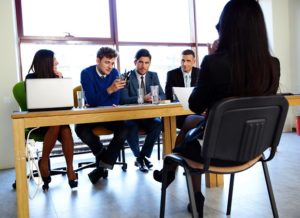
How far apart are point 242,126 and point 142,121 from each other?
67.0 inches

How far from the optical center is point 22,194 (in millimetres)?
1502

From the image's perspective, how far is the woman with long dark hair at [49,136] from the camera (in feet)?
7.28

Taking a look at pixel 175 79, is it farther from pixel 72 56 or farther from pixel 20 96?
pixel 72 56

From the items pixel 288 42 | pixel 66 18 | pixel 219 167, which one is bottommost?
pixel 219 167

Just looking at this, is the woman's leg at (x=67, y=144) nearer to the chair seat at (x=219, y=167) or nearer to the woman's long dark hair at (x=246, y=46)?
the chair seat at (x=219, y=167)

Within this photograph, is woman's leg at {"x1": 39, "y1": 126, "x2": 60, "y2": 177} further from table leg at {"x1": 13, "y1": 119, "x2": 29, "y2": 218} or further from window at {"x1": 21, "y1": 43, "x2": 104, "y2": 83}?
window at {"x1": 21, "y1": 43, "x2": 104, "y2": 83}

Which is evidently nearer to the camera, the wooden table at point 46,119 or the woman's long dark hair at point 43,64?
the wooden table at point 46,119

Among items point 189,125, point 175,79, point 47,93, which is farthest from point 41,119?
point 175,79

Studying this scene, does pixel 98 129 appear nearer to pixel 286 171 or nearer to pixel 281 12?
pixel 286 171

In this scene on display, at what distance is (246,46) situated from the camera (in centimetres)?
113

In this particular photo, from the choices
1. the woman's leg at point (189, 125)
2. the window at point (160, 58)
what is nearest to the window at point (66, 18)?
the window at point (160, 58)

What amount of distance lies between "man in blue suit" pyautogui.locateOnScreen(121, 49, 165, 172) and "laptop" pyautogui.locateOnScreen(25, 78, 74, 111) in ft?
3.32

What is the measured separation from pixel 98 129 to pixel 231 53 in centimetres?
161

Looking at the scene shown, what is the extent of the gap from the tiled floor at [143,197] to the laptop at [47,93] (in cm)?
65
